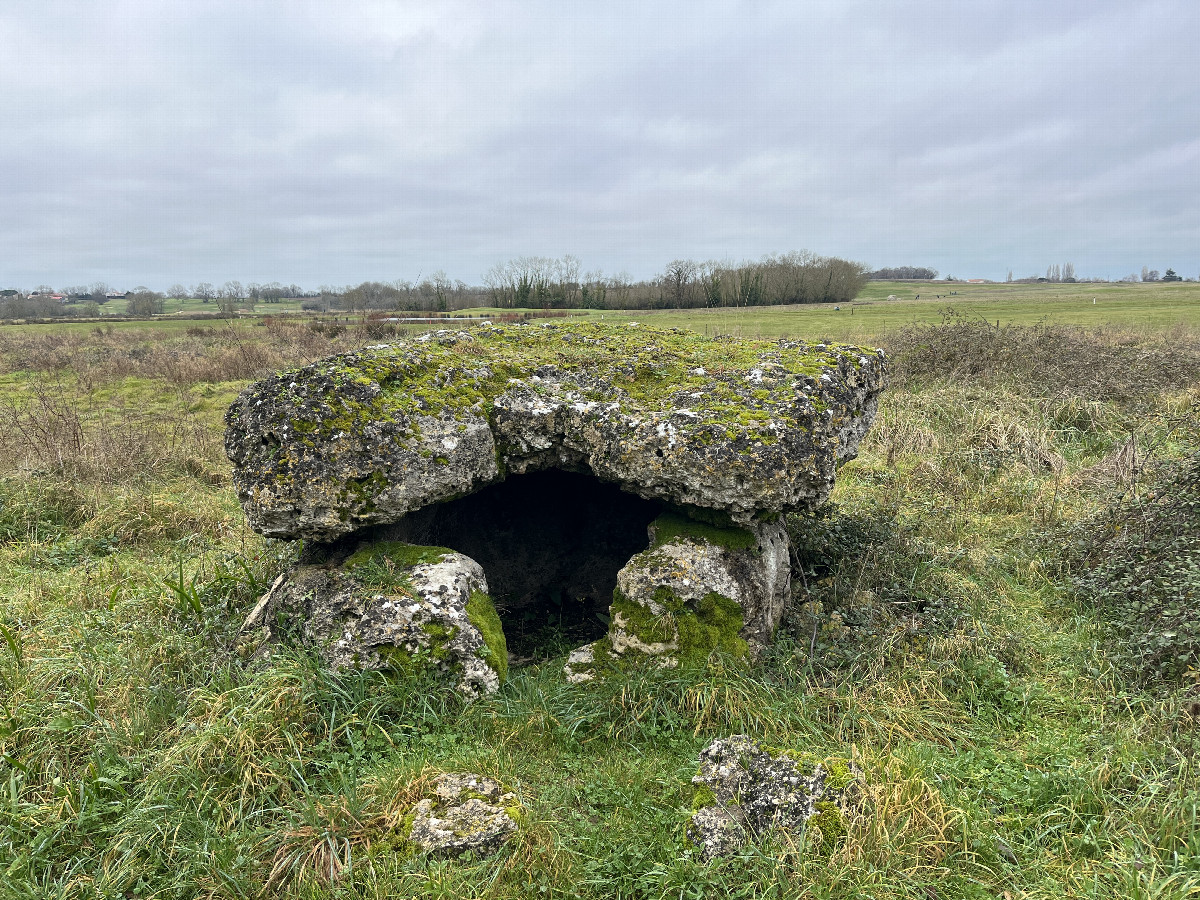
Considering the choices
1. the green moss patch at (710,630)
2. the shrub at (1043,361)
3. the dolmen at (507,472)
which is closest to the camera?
the dolmen at (507,472)

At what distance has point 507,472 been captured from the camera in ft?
17.9

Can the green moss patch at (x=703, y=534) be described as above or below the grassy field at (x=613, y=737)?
above

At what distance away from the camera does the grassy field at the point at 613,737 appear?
10.4 feet

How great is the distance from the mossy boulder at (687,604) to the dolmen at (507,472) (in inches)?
0.5

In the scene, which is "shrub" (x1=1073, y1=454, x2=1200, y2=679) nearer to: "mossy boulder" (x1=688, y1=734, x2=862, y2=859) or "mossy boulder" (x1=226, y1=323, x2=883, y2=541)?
"mossy boulder" (x1=226, y1=323, x2=883, y2=541)

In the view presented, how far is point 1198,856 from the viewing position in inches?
121

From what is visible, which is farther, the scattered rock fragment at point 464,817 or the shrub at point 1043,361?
the shrub at point 1043,361

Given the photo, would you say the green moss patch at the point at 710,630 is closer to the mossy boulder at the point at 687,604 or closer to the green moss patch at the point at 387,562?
the mossy boulder at the point at 687,604

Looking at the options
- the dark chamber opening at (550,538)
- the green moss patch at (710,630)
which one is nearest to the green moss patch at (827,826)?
the green moss patch at (710,630)

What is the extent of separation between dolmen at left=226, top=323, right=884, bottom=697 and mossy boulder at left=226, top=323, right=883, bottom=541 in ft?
0.05

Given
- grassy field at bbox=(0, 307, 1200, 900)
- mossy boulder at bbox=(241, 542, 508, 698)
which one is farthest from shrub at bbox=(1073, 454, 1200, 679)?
mossy boulder at bbox=(241, 542, 508, 698)

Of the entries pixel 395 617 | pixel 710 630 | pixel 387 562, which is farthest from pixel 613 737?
pixel 387 562

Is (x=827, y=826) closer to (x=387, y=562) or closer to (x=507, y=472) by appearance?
(x=387, y=562)

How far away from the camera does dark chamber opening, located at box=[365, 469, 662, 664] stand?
21.6 feet
